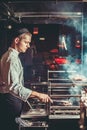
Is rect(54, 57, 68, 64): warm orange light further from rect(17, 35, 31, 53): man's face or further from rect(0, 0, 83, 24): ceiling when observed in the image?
rect(17, 35, 31, 53): man's face

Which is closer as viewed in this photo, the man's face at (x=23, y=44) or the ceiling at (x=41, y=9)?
the man's face at (x=23, y=44)

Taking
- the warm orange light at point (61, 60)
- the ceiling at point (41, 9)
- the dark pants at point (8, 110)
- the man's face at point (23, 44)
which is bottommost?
the dark pants at point (8, 110)

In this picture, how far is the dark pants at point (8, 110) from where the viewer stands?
5.52 m

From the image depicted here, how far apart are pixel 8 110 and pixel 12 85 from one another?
0.63 meters

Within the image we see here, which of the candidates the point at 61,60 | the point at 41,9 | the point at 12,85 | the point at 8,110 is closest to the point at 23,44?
the point at 12,85

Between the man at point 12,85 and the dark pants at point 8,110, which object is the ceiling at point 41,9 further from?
the dark pants at point 8,110

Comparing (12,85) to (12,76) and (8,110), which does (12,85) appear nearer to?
(12,76)

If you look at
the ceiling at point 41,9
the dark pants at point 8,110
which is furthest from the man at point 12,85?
the ceiling at point 41,9

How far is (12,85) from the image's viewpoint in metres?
5.15

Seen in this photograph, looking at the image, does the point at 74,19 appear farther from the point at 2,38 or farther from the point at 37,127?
the point at 37,127

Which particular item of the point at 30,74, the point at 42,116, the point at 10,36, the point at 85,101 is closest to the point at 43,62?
the point at 10,36

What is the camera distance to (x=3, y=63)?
5.36m

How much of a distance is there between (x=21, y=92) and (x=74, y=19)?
25.4 ft

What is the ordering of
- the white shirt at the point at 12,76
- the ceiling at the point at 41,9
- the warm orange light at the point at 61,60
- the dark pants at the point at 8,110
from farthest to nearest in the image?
the warm orange light at the point at 61,60
the ceiling at the point at 41,9
the dark pants at the point at 8,110
the white shirt at the point at 12,76
